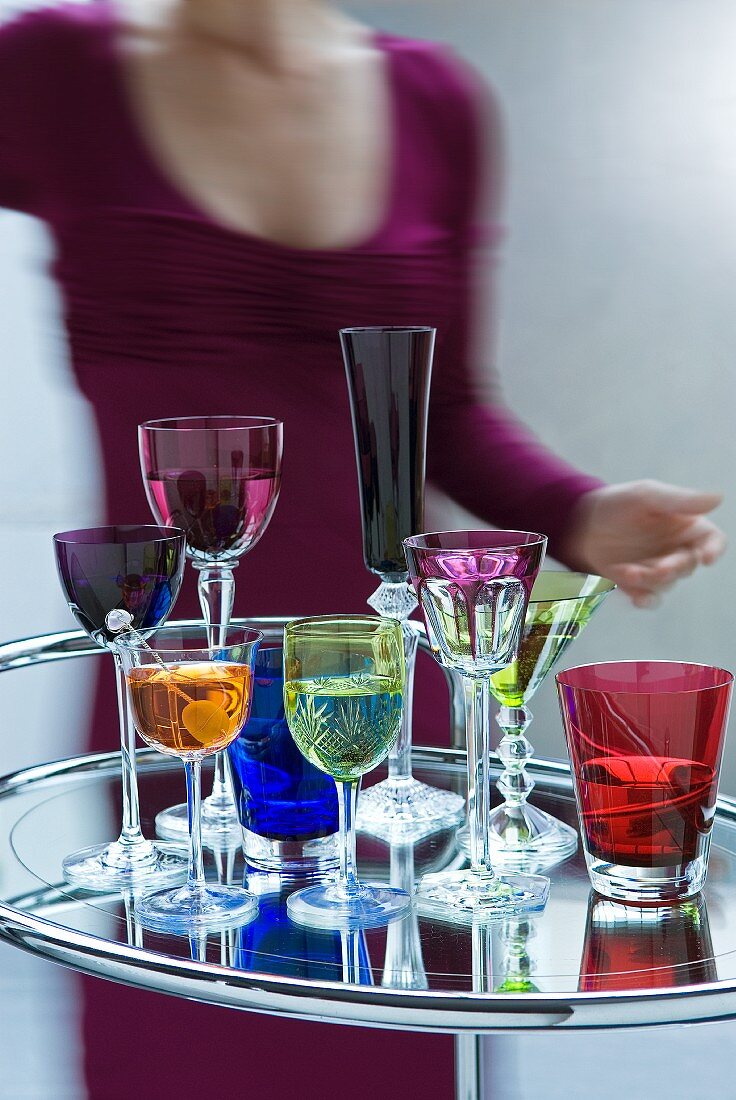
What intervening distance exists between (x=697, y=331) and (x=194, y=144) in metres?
1.39

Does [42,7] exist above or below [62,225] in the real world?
Result: above

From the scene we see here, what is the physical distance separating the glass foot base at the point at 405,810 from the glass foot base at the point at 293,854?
8 centimetres

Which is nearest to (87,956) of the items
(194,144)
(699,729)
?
(699,729)

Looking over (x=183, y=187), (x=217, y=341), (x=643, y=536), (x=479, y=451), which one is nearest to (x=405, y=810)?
(x=643, y=536)

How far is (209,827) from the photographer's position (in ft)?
3.01

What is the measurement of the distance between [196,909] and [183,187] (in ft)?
3.87

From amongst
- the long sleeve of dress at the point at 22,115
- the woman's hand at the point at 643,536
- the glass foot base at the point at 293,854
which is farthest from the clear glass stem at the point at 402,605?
the long sleeve of dress at the point at 22,115

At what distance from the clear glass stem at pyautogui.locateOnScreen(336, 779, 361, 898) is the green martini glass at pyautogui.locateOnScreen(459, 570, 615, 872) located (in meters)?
0.12

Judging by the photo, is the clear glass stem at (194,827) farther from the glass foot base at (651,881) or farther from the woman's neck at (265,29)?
the woman's neck at (265,29)

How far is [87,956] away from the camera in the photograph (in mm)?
712

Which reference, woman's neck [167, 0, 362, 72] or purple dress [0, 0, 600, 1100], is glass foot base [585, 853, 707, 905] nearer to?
purple dress [0, 0, 600, 1100]

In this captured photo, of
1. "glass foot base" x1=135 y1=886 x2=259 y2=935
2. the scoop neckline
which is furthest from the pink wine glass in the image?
the scoop neckline

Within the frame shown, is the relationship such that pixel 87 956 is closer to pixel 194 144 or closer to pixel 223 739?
pixel 223 739

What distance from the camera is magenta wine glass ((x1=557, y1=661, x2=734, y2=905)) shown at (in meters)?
0.74
